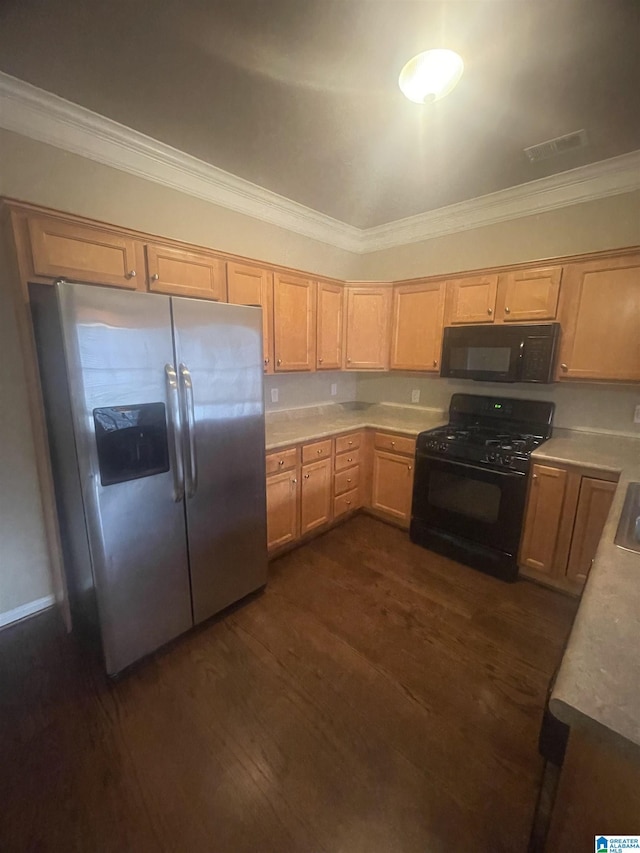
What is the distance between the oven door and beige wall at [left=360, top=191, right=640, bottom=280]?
173 centimetres

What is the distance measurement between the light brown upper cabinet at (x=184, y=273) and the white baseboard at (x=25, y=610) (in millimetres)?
1982

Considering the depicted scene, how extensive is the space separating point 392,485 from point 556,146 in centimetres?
255

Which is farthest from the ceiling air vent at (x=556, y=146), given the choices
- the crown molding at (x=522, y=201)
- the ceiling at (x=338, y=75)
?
the crown molding at (x=522, y=201)

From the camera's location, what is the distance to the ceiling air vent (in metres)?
1.99

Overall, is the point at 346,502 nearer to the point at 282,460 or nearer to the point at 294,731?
the point at 282,460

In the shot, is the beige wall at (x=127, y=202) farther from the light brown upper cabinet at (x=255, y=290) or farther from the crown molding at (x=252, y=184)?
the light brown upper cabinet at (x=255, y=290)

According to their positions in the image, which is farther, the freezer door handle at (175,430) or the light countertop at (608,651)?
the freezer door handle at (175,430)

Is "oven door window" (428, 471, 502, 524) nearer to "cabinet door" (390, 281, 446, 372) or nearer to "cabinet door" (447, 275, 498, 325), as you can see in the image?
"cabinet door" (390, 281, 446, 372)

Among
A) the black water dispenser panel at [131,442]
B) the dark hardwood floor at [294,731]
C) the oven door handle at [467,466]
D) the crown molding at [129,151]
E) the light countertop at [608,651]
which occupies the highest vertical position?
the crown molding at [129,151]

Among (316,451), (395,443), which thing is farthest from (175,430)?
(395,443)

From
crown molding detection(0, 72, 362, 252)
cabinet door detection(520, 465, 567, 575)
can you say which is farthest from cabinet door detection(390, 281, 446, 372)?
cabinet door detection(520, 465, 567, 575)

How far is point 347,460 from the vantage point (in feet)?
10.2

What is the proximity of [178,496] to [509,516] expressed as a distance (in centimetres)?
214

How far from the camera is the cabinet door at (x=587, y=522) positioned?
6.82 feet
